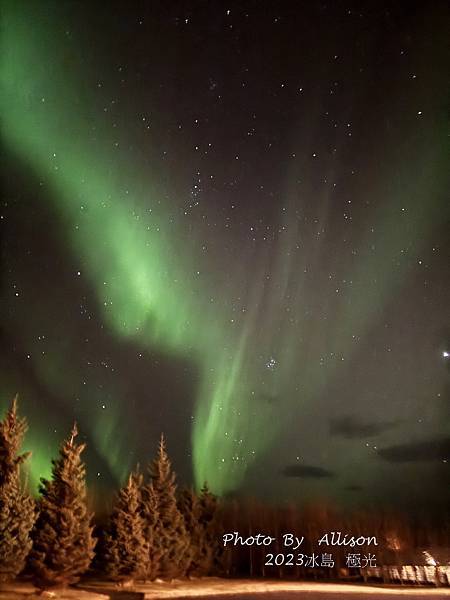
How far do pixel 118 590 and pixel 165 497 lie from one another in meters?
8.53

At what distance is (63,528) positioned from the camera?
21.2 m

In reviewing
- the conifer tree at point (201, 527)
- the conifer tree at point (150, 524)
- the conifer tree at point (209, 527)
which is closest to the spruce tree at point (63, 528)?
the conifer tree at point (150, 524)

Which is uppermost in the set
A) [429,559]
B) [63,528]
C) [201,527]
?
[201,527]

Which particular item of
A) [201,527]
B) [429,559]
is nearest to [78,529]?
[201,527]

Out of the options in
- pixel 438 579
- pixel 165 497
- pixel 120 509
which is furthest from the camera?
pixel 165 497

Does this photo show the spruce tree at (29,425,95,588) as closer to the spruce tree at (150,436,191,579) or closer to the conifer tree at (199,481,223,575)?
the spruce tree at (150,436,191,579)

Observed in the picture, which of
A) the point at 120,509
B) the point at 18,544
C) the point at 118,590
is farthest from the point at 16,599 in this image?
the point at 120,509

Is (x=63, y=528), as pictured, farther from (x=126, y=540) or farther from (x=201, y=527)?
(x=201, y=527)

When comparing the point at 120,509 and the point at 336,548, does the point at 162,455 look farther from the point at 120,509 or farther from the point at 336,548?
the point at 336,548

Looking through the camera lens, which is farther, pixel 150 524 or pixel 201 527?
pixel 201 527

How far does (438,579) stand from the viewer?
91.4ft

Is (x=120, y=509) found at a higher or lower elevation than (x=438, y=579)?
higher

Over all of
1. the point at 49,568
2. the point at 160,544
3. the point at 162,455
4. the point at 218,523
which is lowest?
the point at 49,568

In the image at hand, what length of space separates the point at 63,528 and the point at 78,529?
57cm
